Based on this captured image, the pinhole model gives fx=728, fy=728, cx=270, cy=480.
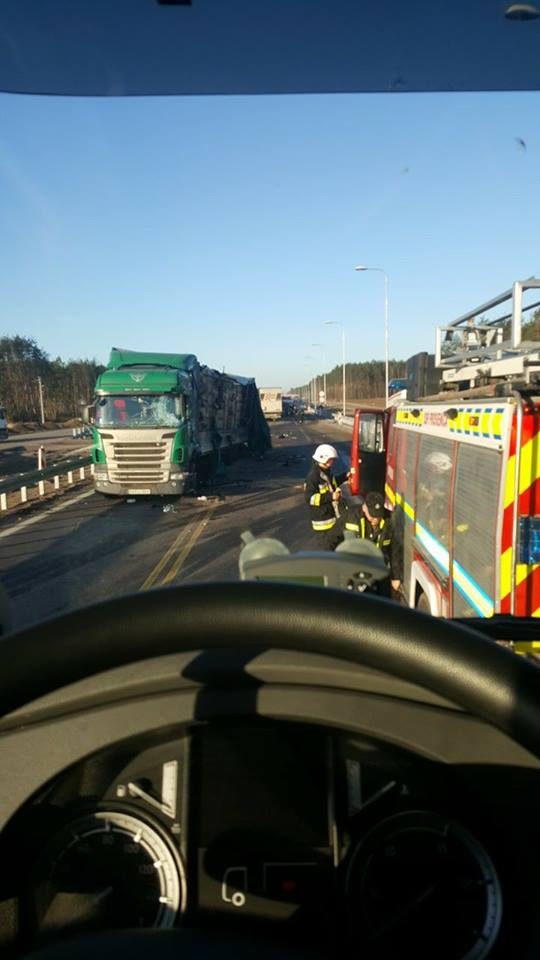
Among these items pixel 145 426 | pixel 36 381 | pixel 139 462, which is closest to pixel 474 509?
pixel 139 462

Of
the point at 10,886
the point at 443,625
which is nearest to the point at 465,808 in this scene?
the point at 443,625

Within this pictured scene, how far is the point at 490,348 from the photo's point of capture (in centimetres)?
580

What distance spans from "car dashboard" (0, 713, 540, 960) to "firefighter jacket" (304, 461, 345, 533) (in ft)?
16.9

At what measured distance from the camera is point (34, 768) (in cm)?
124

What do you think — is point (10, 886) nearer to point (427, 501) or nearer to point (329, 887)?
point (329, 887)

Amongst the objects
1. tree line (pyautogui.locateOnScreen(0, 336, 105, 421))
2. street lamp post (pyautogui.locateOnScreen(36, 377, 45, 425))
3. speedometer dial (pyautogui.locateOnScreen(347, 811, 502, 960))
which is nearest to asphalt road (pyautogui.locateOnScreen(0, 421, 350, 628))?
speedometer dial (pyautogui.locateOnScreen(347, 811, 502, 960))

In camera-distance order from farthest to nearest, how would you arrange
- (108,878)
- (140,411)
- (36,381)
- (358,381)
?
(358,381) < (36,381) < (140,411) < (108,878)

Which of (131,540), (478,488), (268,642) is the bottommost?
(131,540)

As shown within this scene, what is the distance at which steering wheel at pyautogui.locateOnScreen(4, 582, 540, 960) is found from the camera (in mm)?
1166

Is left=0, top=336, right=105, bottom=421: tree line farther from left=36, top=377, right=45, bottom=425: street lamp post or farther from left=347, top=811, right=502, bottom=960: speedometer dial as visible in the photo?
left=347, top=811, right=502, bottom=960: speedometer dial

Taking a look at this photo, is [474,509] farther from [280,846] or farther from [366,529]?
[280,846]

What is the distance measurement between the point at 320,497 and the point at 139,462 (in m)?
11.8

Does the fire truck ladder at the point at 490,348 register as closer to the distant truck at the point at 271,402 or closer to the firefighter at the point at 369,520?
the firefighter at the point at 369,520

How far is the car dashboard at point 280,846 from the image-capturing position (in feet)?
4.13
